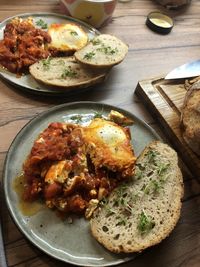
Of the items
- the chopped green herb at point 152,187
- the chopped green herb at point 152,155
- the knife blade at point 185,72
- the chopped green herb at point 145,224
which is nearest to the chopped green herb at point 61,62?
the knife blade at point 185,72

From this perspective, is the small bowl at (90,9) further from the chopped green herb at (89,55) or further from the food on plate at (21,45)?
the chopped green herb at (89,55)

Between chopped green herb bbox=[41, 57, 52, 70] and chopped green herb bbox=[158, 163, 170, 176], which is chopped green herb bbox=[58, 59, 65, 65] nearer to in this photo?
chopped green herb bbox=[41, 57, 52, 70]

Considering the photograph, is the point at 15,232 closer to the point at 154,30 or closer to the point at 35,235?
the point at 35,235

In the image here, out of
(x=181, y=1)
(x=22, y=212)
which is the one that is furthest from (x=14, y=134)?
(x=181, y=1)

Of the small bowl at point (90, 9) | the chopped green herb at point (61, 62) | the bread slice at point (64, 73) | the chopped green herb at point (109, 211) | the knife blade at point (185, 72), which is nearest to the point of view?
the chopped green herb at point (109, 211)

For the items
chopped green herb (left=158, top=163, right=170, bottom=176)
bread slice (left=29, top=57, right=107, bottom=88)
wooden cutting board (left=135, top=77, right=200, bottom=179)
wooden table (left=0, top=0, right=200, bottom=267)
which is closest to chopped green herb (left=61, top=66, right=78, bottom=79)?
bread slice (left=29, top=57, right=107, bottom=88)
